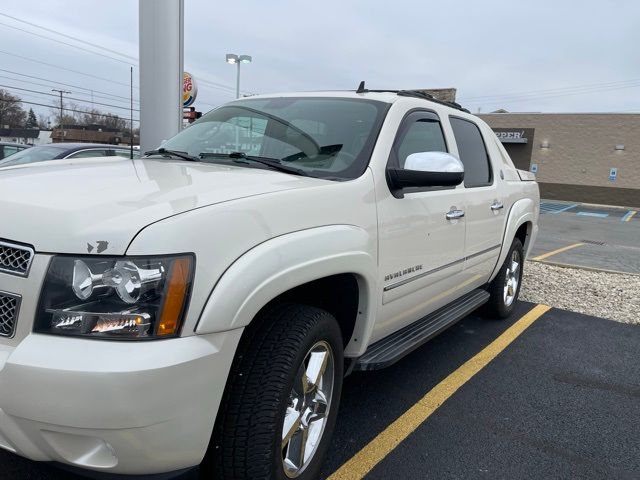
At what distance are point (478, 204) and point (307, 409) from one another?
2221mm

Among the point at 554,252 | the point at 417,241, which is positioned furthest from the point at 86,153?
the point at 554,252

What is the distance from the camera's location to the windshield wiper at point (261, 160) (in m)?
2.71

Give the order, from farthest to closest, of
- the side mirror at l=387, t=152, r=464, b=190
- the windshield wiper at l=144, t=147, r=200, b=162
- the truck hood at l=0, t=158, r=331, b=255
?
the windshield wiper at l=144, t=147, r=200, b=162 < the side mirror at l=387, t=152, r=464, b=190 < the truck hood at l=0, t=158, r=331, b=255

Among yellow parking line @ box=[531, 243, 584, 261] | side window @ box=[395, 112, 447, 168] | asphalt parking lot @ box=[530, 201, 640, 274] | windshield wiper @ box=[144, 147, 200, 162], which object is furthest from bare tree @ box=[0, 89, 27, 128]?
side window @ box=[395, 112, 447, 168]

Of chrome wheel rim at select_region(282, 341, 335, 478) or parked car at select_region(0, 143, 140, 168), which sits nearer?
chrome wheel rim at select_region(282, 341, 335, 478)

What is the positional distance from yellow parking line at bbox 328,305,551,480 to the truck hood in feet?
4.66

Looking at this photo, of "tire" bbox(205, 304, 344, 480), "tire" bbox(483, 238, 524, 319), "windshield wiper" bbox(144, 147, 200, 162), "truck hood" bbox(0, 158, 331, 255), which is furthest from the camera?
"tire" bbox(483, 238, 524, 319)

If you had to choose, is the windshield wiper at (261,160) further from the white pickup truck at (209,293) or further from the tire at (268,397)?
the tire at (268,397)

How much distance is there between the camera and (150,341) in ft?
5.58

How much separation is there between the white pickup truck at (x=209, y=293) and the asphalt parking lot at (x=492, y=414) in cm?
46

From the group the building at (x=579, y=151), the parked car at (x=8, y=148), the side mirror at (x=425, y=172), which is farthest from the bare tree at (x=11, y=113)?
the side mirror at (x=425, y=172)

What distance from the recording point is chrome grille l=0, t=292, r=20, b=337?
1742 millimetres

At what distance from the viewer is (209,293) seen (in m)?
1.78

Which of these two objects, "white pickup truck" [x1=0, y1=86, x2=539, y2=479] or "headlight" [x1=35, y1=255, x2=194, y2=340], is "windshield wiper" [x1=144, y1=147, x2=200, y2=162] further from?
"headlight" [x1=35, y1=255, x2=194, y2=340]
